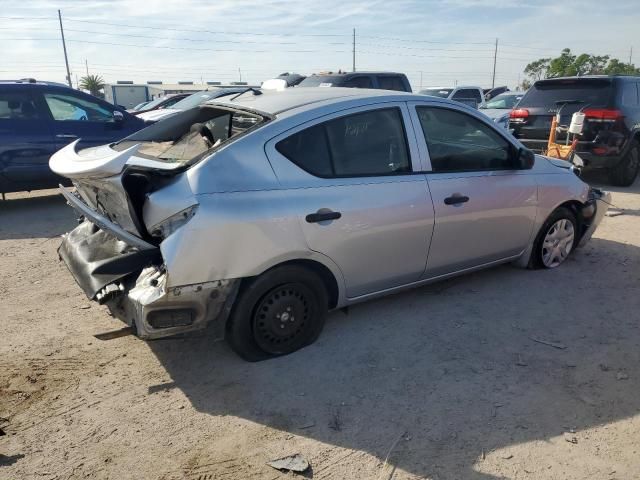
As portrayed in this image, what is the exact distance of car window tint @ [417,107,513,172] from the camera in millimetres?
3949

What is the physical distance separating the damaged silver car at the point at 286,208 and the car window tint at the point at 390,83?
7098 mm

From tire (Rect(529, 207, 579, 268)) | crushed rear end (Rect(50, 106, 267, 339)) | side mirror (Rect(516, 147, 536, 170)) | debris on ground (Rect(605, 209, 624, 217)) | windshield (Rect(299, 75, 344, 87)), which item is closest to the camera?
crushed rear end (Rect(50, 106, 267, 339))

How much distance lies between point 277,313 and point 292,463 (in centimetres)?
102

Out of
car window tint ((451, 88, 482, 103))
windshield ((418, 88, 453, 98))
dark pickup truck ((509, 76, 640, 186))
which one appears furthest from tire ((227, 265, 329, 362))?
windshield ((418, 88, 453, 98))

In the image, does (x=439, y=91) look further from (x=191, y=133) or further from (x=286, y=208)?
(x=286, y=208)

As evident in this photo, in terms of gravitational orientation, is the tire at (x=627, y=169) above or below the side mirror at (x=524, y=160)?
below

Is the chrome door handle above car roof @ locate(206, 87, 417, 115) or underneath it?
underneath

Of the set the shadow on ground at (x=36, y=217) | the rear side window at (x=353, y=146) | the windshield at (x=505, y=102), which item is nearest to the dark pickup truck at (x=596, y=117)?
the windshield at (x=505, y=102)

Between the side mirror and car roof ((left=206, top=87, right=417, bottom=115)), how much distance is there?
116 cm

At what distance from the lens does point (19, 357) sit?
3.56 m

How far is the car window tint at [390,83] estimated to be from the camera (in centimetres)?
1113

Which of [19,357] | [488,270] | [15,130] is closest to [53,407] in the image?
[19,357]

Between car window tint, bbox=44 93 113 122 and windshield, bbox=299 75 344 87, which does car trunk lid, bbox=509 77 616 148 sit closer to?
windshield, bbox=299 75 344 87

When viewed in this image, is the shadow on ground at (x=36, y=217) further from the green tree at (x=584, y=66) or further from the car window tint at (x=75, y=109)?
the green tree at (x=584, y=66)
